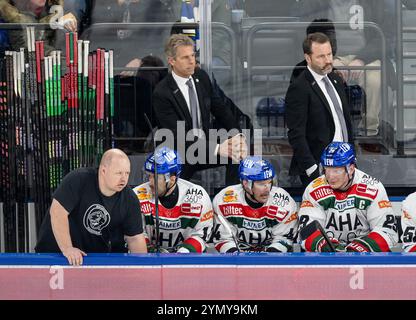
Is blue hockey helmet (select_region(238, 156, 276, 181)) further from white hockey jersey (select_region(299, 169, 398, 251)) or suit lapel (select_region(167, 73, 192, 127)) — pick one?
suit lapel (select_region(167, 73, 192, 127))

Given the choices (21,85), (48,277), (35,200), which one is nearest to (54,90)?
(21,85)

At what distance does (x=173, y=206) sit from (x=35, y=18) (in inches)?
60.8

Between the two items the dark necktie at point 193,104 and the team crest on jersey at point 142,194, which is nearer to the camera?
the team crest on jersey at point 142,194

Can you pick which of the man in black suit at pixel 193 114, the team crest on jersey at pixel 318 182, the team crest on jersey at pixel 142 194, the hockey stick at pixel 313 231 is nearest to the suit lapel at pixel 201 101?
the man in black suit at pixel 193 114

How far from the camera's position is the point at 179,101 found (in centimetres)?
750

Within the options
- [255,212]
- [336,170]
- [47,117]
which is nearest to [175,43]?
[47,117]

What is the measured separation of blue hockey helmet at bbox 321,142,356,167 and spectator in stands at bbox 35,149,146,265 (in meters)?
1.23

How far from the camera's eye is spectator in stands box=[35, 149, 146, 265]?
644cm

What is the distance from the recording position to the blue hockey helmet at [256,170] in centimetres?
711

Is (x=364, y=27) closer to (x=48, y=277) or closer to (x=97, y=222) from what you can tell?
(x=97, y=222)

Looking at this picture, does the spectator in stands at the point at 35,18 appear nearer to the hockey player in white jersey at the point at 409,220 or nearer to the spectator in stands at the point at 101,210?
the spectator in stands at the point at 101,210

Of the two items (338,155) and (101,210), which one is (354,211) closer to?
(338,155)

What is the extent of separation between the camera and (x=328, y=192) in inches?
281
